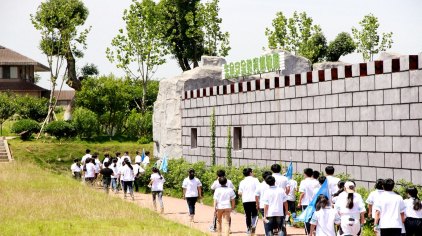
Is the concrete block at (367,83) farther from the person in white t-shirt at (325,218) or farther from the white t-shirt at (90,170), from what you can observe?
the white t-shirt at (90,170)

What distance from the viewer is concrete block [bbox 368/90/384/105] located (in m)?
20.5

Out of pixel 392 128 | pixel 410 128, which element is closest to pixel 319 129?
pixel 392 128

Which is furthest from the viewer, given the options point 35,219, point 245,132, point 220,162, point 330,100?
point 220,162

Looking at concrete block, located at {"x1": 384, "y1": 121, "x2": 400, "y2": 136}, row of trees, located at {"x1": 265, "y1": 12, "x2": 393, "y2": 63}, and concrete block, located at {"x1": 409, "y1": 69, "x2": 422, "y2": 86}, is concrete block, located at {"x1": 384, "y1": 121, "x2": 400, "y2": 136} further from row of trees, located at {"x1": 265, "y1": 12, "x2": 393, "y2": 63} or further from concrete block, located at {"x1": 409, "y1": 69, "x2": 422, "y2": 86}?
row of trees, located at {"x1": 265, "y1": 12, "x2": 393, "y2": 63}

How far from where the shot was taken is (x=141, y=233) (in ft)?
59.9

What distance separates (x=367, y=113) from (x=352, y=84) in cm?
108

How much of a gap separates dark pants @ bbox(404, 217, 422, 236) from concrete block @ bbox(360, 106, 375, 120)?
6.39 metres

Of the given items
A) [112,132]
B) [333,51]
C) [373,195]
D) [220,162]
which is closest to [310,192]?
[373,195]

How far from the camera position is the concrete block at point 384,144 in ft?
66.1

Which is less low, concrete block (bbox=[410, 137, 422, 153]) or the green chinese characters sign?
the green chinese characters sign

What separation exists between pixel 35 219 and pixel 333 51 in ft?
161

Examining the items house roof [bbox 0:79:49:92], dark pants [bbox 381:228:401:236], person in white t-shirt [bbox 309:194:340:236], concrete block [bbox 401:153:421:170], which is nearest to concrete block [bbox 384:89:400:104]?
concrete block [bbox 401:153:421:170]

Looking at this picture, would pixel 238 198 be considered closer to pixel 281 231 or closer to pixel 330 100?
pixel 330 100

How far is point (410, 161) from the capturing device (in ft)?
63.1
